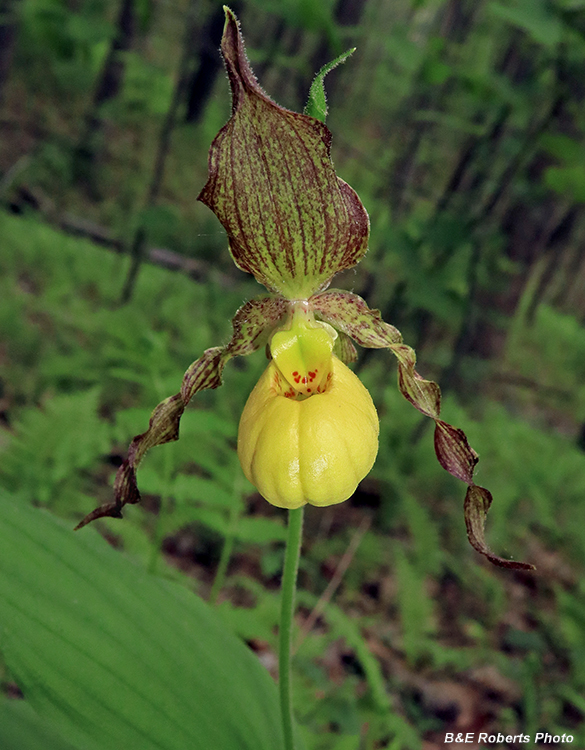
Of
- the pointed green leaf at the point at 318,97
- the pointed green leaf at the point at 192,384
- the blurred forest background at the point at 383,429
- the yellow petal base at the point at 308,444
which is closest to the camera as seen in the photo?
the pointed green leaf at the point at 318,97

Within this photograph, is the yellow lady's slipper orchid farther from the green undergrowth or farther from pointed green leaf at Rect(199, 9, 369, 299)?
the green undergrowth

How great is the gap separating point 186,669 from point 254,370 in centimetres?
242

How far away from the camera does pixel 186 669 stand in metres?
1.04

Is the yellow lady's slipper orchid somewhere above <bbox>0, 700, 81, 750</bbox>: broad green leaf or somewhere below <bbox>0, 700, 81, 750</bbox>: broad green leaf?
above

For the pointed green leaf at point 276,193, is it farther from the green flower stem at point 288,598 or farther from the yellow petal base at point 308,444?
the green flower stem at point 288,598

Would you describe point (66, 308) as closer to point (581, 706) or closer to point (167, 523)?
point (167, 523)

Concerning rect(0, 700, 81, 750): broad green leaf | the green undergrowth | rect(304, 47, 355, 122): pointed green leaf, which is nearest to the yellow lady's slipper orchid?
rect(304, 47, 355, 122): pointed green leaf

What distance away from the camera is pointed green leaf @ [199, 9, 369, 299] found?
85 centimetres

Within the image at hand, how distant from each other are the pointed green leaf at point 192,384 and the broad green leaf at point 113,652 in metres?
0.10

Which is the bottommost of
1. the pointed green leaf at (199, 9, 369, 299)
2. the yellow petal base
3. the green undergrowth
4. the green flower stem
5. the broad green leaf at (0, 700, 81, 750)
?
the green undergrowth

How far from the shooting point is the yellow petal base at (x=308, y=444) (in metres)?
0.97

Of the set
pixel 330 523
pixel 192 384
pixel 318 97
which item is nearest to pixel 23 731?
pixel 192 384

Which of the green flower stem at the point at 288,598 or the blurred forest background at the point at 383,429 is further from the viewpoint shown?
the blurred forest background at the point at 383,429

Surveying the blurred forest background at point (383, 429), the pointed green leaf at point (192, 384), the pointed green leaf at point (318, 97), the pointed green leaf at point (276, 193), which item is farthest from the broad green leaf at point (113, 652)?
the pointed green leaf at point (318, 97)
